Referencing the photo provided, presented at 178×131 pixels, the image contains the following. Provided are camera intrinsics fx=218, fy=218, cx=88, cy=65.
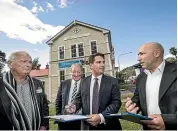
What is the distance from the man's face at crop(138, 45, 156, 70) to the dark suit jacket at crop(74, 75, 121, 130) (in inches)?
20.1

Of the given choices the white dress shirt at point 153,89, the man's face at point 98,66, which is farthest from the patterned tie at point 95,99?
the white dress shirt at point 153,89

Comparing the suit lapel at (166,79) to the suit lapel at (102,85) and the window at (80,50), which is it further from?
the window at (80,50)

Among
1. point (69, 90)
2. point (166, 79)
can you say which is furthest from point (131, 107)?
point (69, 90)

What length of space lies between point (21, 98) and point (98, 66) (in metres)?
0.93

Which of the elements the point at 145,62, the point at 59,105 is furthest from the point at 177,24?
the point at 59,105

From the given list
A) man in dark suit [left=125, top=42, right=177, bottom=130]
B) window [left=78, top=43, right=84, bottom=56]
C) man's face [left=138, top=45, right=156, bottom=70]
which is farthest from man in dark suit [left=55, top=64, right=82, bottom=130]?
window [left=78, top=43, right=84, bottom=56]

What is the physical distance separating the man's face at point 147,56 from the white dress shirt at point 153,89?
0.28 ft

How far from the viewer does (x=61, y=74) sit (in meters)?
14.6

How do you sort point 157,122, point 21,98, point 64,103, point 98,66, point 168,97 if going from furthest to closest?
point 64,103, point 98,66, point 21,98, point 168,97, point 157,122

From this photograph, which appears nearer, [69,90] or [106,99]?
[106,99]

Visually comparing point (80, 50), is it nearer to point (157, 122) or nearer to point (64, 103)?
point (64, 103)

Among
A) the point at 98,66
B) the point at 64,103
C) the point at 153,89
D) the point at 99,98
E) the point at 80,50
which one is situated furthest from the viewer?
the point at 80,50

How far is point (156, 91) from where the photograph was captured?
6.36ft

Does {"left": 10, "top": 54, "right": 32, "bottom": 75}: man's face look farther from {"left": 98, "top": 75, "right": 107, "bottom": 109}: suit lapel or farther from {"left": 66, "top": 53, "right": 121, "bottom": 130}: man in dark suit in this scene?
{"left": 98, "top": 75, "right": 107, "bottom": 109}: suit lapel
